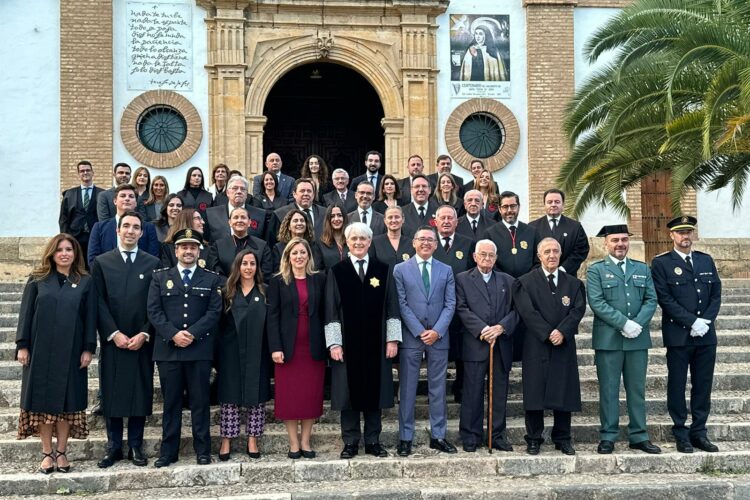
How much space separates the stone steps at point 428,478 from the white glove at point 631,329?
0.97 meters

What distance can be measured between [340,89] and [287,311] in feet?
37.7

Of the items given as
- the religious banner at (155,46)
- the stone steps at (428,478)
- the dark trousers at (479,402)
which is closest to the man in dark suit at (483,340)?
the dark trousers at (479,402)

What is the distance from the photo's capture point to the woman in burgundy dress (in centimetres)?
686

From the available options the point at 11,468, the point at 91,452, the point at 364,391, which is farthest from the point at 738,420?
the point at 11,468

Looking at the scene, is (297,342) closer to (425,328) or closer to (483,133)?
(425,328)

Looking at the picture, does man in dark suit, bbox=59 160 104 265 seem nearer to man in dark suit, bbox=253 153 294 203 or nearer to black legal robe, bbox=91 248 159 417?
man in dark suit, bbox=253 153 294 203

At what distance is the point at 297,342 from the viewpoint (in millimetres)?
6945

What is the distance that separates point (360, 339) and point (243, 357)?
949 millimetres

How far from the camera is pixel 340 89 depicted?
58.3 feet

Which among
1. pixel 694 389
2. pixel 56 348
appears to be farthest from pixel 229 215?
pixel 694 389

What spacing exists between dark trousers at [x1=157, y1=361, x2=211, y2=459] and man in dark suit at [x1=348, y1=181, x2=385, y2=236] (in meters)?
2.53

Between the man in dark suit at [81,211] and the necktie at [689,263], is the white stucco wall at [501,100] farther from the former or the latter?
the necktie at [689,263]

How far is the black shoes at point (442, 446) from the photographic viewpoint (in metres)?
7.11

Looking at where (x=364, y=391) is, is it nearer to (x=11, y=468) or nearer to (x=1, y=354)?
(x=11, y=468)
